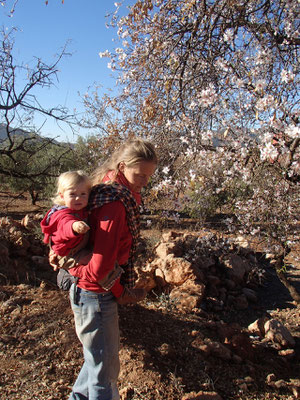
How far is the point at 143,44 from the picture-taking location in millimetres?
4531

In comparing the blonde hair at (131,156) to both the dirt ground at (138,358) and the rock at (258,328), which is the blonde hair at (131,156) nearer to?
the dirt ground at (138,358)

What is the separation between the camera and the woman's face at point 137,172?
1801 millimetres

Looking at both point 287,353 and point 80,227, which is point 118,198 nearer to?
point 80,227

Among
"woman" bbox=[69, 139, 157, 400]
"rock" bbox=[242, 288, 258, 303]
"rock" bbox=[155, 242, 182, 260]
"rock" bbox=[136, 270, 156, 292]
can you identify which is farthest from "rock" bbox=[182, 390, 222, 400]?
"rock" bbox=[242, 288, 258, 303]

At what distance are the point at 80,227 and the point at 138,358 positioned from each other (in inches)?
66.8

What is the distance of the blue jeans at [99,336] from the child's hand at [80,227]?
0.37 meters

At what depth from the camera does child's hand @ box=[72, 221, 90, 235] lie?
58.2 inches

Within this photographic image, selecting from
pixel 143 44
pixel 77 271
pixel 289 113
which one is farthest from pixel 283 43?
pixel 77 271

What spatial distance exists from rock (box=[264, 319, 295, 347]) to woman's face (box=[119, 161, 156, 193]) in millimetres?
2840

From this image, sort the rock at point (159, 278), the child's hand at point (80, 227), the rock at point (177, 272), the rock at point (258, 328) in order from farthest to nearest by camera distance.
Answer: the rock at point (159, 278)
the rock at point (177, 272)
the rock at point (258, 328)
the child's hand at point (80, 227)

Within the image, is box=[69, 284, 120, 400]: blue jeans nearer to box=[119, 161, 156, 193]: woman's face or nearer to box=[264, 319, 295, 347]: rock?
box=[119, 161, 156, 193]: woman's face

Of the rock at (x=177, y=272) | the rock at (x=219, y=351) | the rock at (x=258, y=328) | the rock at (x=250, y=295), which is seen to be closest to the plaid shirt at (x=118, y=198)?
the rock at (x=219, y=351)

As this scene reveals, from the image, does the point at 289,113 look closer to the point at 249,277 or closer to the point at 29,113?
the point at 249,277

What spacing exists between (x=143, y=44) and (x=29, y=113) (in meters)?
2.66
